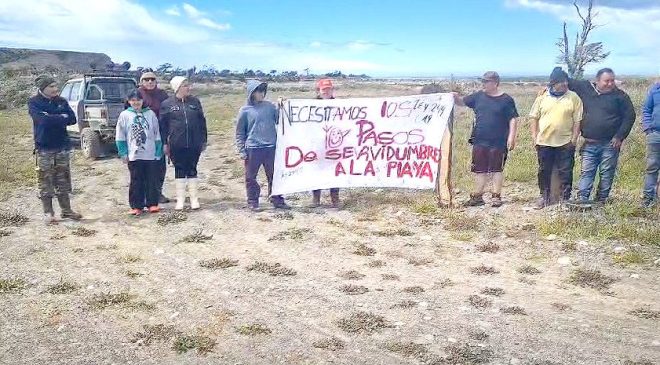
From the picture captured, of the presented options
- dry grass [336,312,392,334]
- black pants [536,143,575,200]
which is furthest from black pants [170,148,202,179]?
black pants [536,143,575,200]

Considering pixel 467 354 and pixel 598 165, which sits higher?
pixel 598 165

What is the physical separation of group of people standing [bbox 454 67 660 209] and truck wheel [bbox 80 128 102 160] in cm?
946

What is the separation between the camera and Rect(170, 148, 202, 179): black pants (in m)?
7.80

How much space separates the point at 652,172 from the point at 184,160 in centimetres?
607

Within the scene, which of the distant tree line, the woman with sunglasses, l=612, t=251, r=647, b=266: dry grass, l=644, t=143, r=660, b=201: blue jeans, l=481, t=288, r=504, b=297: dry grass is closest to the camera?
l=481, t=288, r=504, b=297: dry grass

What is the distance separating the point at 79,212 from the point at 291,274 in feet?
13.7

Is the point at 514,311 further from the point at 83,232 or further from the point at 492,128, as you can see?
the point at 83,232

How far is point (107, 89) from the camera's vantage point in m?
14.3

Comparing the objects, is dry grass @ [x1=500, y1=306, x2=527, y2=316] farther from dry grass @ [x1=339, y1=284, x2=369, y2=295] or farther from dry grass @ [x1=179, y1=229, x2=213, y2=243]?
dry grass @ [x1=179, y1=229, x2=213, y2=243]

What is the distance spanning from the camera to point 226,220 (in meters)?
7.70

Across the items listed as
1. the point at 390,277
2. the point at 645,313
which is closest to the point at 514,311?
the point at 645,313

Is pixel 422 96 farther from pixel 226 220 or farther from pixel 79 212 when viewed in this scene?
pixel 79 212

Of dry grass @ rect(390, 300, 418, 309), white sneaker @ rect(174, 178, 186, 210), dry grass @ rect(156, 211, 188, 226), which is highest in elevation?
white sneaker @ rect(174, 178, 186, 210)

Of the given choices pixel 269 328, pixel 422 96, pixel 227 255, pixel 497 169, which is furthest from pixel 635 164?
pixel 269 328
